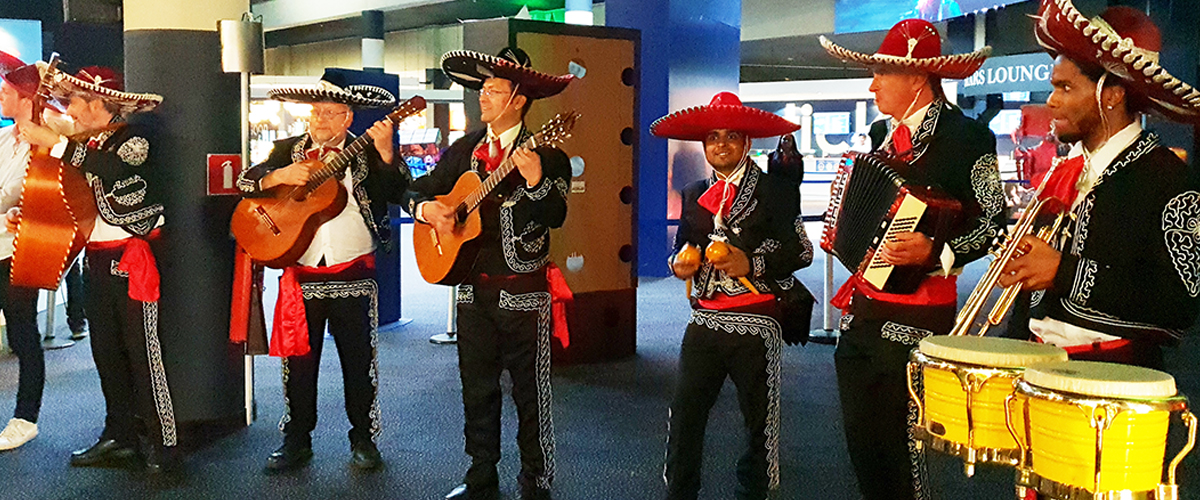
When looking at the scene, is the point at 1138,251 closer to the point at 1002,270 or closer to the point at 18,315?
the point at 1002,270

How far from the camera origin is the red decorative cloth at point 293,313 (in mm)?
4062

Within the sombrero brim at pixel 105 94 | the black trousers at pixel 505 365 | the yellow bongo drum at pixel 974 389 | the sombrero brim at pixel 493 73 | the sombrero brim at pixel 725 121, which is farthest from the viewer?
the sombrero brim at pixel 105 94

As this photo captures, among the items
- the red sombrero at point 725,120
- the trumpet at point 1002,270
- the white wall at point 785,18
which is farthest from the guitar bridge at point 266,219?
the white wall at point 785,18

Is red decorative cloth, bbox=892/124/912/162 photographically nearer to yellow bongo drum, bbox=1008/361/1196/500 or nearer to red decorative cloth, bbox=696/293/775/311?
red decorative cloth, bbox=696/293/775/311

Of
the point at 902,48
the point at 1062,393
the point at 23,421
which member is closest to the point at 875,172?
the point at 902,48

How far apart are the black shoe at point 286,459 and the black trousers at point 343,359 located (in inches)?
1.1

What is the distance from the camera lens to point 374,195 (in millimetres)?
4121

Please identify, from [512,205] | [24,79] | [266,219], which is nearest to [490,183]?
[512,205]

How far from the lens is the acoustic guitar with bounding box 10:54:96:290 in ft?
12.9

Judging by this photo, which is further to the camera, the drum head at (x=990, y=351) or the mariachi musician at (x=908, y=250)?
the mariachi musician at (x=908, y=250)

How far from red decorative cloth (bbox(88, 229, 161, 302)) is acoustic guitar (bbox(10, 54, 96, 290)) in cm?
12

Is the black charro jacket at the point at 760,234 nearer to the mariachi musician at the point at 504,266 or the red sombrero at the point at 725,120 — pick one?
the red sombrero at the point at 725,120

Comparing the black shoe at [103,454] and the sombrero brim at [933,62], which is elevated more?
the sombrero brim at [933,62]

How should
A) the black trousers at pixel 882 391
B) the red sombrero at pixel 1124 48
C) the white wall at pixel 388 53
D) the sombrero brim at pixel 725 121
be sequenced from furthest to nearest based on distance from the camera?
the white wall at pixel 388 53 < the sombrero brim at pixel 725 121 < the black trousers at pixel 882 391 < the red sombrero at pixel 1124 48
